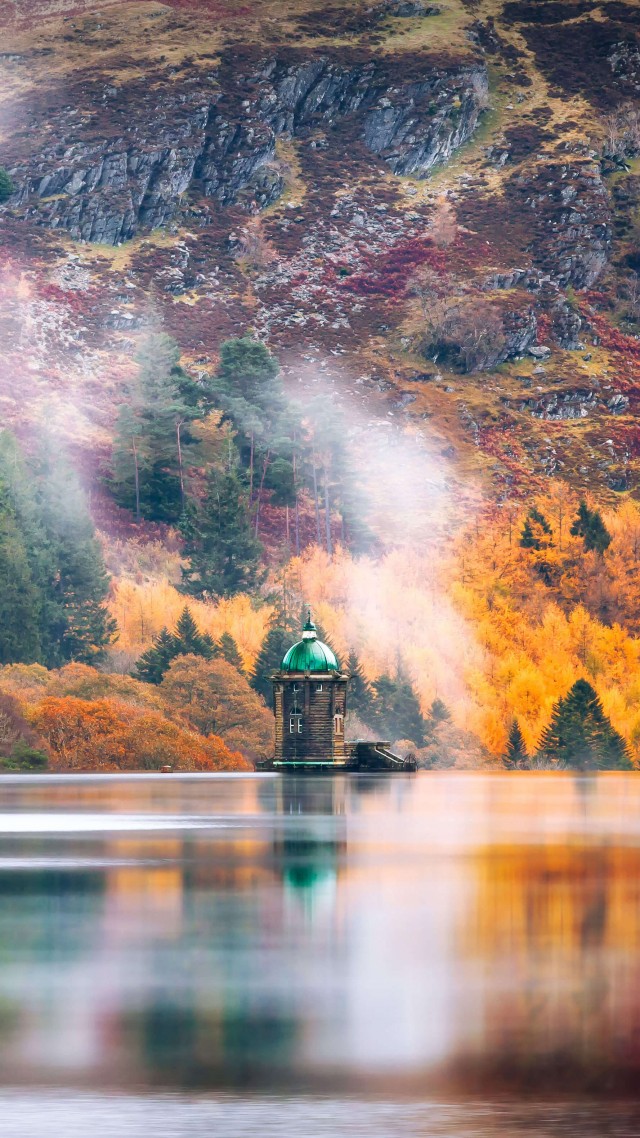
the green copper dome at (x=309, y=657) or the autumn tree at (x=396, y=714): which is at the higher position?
the green copper dome at (x=309, y=657)

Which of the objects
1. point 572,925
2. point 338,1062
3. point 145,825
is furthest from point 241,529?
point 338,1062

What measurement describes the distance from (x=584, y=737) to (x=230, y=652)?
19.5 metres

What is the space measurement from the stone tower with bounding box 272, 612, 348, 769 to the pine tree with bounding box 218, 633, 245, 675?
24.6 ft

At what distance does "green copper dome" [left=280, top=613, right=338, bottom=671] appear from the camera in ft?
354

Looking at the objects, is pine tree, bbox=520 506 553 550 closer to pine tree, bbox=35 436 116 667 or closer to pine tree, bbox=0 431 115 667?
pine tree, bbox=35 436 116 667

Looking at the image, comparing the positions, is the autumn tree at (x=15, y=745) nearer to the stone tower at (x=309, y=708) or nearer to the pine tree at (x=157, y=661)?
the stone tower at (x=309, y=708)

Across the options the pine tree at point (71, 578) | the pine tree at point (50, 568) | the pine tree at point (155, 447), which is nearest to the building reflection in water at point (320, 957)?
the pine tree at point (50, 568)

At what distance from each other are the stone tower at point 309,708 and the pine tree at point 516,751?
1139cm

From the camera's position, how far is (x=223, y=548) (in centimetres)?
13712

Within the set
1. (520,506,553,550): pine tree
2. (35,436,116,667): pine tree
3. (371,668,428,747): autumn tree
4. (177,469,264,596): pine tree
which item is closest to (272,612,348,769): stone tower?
(371,668,428,747): autumn tree

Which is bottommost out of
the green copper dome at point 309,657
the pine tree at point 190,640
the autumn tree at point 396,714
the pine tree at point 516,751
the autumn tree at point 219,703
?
the pine tree at point 516,751

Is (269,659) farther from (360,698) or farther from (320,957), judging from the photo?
(320,957)

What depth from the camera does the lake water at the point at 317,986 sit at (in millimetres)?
19297

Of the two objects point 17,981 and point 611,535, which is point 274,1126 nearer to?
point 17,981
